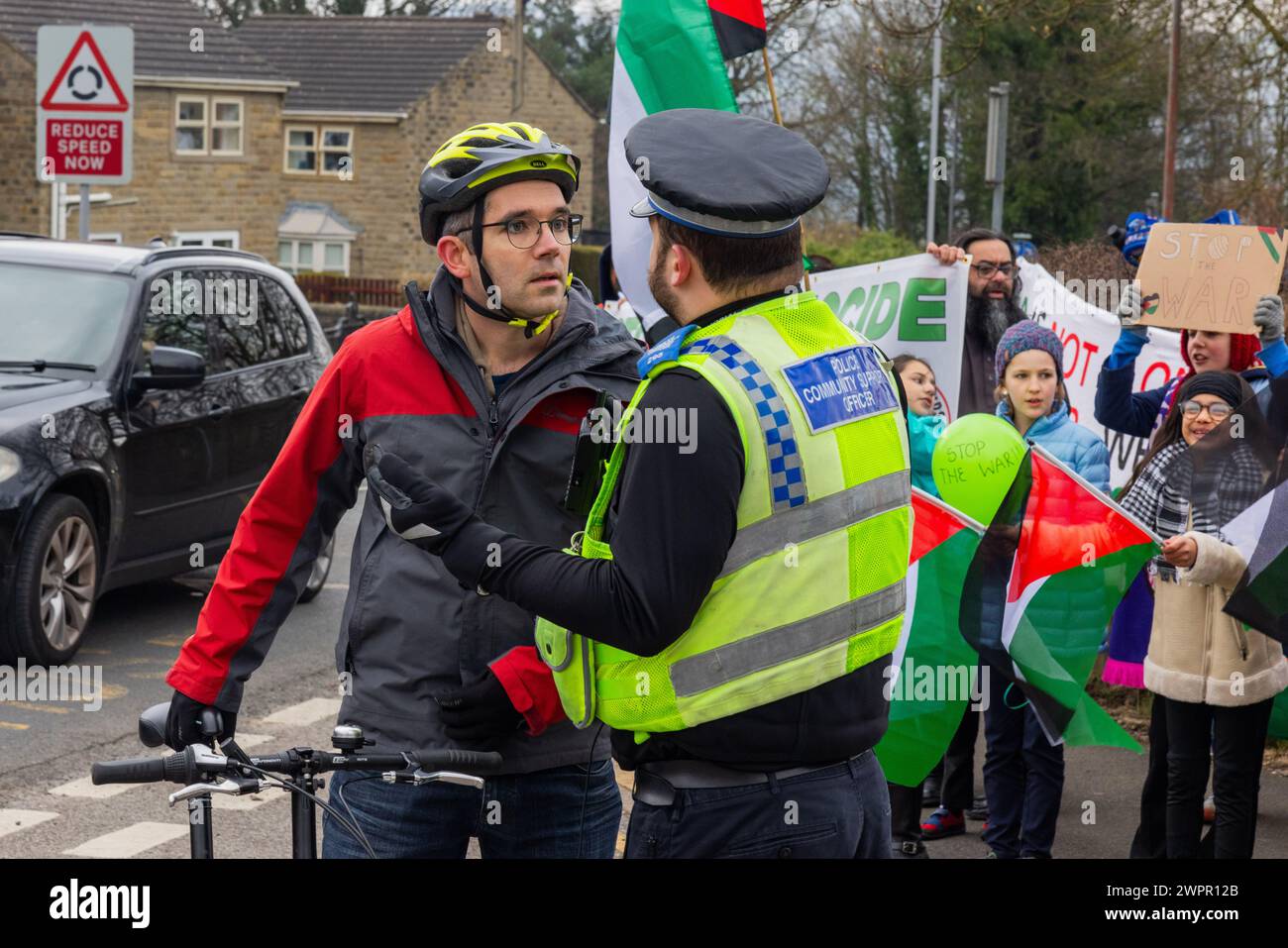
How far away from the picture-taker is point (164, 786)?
6652 millimetres

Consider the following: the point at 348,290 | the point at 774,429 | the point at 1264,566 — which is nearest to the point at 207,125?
the point at 348,290

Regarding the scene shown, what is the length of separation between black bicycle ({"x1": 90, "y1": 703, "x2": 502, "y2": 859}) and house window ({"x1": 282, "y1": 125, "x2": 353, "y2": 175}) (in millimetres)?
50464

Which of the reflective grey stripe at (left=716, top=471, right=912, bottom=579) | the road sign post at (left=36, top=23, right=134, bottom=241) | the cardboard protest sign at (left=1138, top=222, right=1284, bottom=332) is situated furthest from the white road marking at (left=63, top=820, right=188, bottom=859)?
the road sign post at (left=36, top=23, right=134, bottom=241)

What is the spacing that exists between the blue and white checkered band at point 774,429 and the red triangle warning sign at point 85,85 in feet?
37.4

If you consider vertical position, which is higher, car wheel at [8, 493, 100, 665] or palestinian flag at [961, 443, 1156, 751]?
palestinian flag at [961, 443, 1156, 751]

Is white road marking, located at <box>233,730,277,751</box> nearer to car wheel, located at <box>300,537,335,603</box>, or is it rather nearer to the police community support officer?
car wheel, located at <box>300,537,335,603</box>

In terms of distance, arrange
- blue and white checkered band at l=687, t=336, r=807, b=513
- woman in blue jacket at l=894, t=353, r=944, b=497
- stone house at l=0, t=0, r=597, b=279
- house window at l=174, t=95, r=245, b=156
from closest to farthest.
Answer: blue and white checkered band at l=687, t=336, r=807, b=513 < woman in blue jacket at l=894, t=353, r=944, b=497 < stone house at l=0, t=0, r=597, b=279 < house window at l=174, t=95, r=245, b=156

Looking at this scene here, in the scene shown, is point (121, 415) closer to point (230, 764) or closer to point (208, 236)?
point (230, 764)

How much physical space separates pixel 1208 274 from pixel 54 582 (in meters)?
5.27

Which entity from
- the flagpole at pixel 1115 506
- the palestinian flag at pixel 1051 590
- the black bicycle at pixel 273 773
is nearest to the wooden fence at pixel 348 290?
the palestinian flag at pixel 1051 590

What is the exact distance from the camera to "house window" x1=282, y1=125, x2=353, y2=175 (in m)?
52.0

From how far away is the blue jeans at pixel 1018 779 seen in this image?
589 cm

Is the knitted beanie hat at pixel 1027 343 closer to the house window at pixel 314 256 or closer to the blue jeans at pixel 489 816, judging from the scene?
the blue jeans at pixel 489 816
